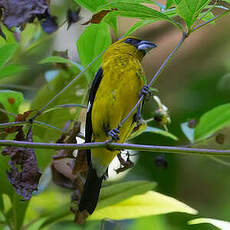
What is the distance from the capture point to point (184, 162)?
3.95m

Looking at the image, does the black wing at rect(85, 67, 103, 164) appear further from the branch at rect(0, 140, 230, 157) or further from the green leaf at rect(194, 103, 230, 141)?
the branch at rect(0, 140, 230, 157)

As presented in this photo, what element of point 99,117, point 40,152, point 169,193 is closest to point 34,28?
point 99,117

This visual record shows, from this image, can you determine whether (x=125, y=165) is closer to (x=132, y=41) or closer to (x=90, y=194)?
(x=90, y=194)

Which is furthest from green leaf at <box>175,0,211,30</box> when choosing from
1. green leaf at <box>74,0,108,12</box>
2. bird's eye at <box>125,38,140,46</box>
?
bird's eye at <box>125,38,140,46</box>

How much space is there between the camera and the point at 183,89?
13.5 ft

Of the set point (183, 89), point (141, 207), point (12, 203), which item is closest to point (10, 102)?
point (12, 203)

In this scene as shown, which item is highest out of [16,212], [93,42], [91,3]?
[91,3]

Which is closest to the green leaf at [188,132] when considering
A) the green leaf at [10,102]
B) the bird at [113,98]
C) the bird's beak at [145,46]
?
the bird at [113,98]

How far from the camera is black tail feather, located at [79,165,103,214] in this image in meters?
2.08

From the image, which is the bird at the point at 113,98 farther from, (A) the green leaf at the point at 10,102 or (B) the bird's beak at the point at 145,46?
(A) the green leaf at the point at 10,102

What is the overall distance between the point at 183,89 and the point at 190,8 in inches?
105

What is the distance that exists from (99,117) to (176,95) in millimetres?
1791

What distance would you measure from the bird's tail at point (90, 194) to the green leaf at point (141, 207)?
0.09 metres

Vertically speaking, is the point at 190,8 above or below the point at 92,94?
above
